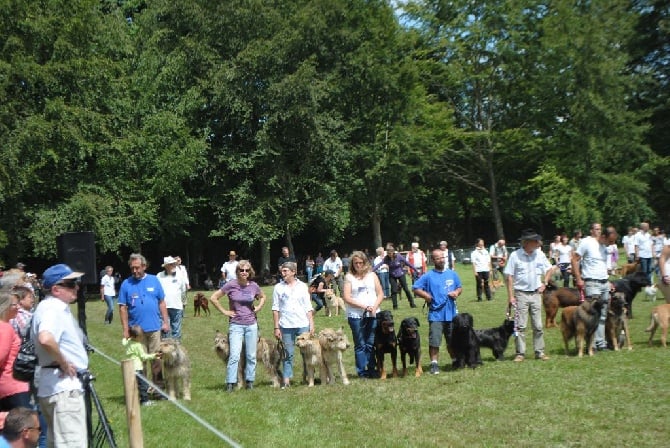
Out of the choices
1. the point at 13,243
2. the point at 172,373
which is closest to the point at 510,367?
the point at 172,373

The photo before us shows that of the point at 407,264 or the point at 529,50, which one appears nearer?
the point at 407,264

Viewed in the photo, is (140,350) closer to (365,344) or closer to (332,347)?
(332,347)

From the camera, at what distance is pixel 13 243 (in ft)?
107

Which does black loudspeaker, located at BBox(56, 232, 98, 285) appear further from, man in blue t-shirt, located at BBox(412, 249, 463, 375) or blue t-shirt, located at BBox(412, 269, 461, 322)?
blue t-shirt, located at BBox(412, 269, 461, 322)

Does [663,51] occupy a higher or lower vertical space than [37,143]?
higher

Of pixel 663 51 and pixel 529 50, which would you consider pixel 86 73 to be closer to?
pixel 529 50

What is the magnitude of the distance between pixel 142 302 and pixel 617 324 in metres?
7.17

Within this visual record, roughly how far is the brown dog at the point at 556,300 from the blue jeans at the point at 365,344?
5494 mm

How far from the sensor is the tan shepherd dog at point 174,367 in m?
9.84

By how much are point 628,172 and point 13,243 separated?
30015 mm

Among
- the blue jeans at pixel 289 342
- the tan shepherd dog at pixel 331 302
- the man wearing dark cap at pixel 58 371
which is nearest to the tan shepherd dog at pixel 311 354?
the blue jeans at pixel 289 342

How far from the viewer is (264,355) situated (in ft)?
35.8

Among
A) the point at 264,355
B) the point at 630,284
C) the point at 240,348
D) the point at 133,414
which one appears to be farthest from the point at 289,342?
the point at 630,284

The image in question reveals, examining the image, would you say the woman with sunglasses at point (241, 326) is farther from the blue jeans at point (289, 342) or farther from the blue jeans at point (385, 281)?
the blue jeans at point (385, 281)
